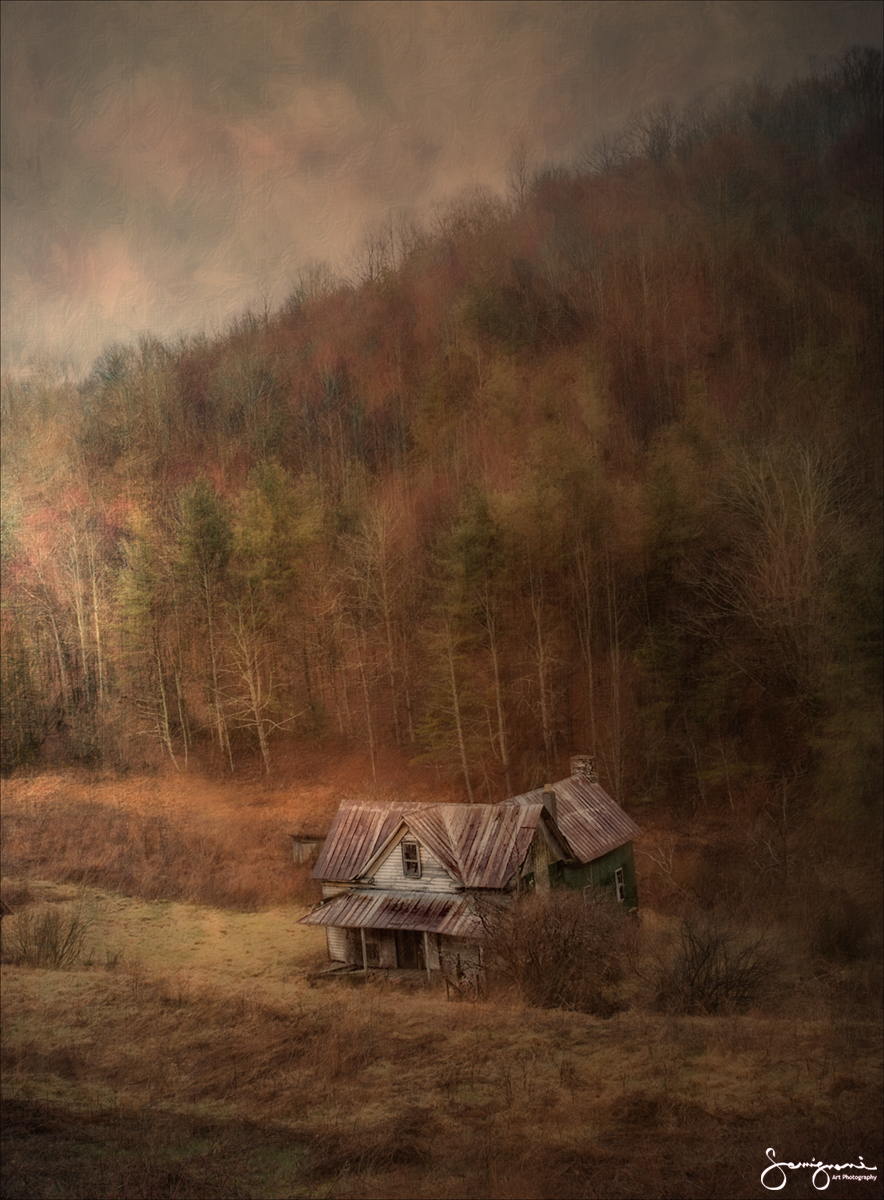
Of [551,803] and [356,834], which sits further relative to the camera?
[356,834]

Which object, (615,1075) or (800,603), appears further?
(800,603)

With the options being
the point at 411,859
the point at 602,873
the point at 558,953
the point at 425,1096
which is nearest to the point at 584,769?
the point at 602,873

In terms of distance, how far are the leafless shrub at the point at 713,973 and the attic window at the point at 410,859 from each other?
1932 millimetres

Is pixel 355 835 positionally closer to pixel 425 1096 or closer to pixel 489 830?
pixel 489 830

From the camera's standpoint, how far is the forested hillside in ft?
22.8

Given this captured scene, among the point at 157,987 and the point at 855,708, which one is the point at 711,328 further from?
the point at 157,987

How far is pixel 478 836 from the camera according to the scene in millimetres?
6629

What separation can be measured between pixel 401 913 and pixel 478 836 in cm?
87

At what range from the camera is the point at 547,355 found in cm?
741

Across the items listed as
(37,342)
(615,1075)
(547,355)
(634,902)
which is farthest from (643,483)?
(37,342)

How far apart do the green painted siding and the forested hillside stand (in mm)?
447

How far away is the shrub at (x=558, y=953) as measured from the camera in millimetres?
6137

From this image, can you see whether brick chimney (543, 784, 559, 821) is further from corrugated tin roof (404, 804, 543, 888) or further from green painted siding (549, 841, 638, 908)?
green painted siding (549, 841, 638, 908)

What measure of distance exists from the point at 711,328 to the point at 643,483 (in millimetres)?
1413
